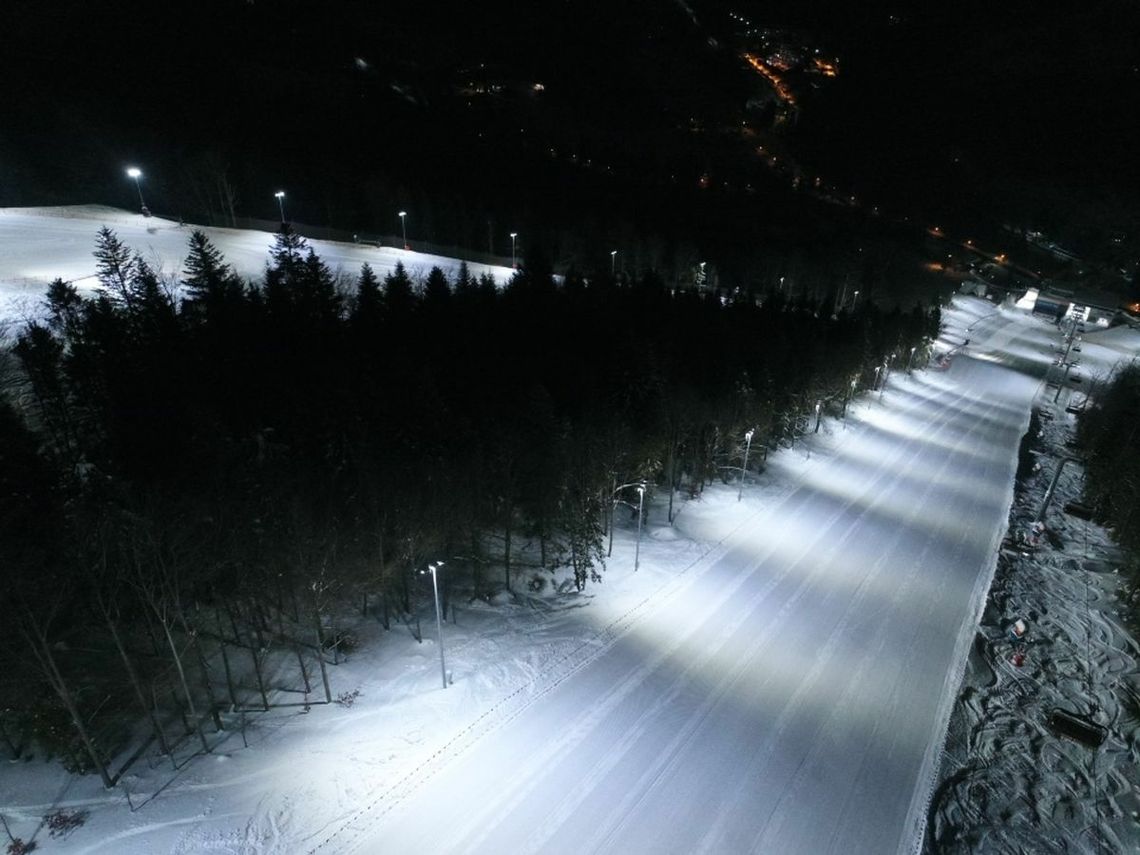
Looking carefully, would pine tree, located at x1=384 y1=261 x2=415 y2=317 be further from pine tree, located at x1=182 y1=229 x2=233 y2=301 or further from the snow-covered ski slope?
the snow-covered ski slope

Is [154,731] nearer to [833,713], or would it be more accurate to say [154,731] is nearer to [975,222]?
[833,713]

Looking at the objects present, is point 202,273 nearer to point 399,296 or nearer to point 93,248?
point 399,296

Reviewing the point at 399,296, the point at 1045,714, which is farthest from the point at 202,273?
the point at 1045,714

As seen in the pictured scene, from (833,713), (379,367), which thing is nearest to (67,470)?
(379,367)

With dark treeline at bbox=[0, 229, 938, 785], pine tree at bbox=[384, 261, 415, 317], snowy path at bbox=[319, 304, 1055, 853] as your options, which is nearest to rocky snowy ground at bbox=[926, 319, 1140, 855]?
snowy path at bbox=[319, 304, 1055, 853]

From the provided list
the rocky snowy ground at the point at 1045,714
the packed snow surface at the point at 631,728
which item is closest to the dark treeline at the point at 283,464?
the packed snow surface at the point at 631,728

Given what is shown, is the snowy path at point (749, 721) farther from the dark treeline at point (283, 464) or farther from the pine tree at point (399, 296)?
the pine tree at point (399, 296)
